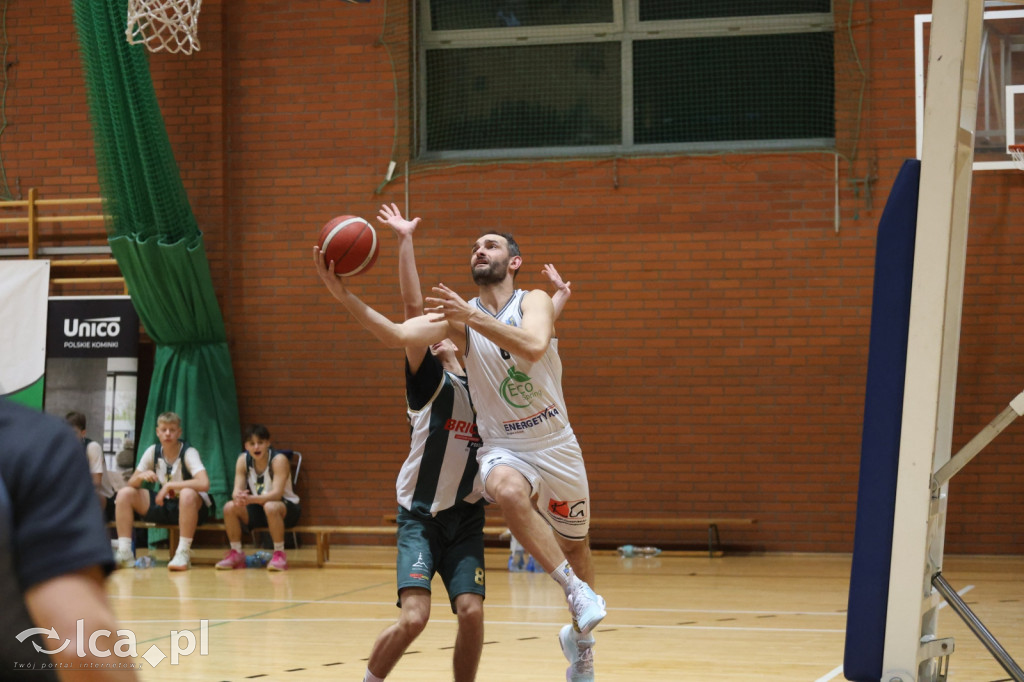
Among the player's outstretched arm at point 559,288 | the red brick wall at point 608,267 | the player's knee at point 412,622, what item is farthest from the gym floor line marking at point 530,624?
the red brick wall at point 608,267

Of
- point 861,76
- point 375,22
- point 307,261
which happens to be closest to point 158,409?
point 307,261

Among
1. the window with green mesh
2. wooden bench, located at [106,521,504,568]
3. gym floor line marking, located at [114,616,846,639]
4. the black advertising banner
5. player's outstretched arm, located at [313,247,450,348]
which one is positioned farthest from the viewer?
the black advertising banner

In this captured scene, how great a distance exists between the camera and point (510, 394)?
4.85 metres

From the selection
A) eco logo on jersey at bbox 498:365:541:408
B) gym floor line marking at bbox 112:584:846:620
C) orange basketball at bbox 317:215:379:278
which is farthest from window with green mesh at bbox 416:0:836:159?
orange basketball at bbox 317:215:379:278

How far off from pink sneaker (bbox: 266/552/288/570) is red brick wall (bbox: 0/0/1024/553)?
118 cm

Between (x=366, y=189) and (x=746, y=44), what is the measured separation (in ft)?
12.9

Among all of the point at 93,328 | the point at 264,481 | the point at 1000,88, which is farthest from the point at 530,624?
the point at 93,328

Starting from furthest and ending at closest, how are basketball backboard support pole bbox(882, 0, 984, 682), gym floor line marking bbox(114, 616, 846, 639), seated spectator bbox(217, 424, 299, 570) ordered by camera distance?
1. seated spectator bbox(217, 424, 299, 570)
2. gym floor line marking bbox(114, 616, 846, 639)
3. basketball backboard support pole bbox(882, 0, 984, 682)

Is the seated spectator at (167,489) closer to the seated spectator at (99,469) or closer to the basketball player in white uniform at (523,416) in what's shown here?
the seated spectator at (99,469)

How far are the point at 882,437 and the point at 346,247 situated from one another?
230 centimetres

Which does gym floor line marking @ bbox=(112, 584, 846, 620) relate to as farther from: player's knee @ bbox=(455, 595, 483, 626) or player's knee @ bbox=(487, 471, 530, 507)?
player's knee @ bbox=(455, 595, 483, 626)

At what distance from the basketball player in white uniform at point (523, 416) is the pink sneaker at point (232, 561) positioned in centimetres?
553

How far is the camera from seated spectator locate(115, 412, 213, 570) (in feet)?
32.5

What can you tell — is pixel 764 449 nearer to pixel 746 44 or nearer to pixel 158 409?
pixel 746 44
